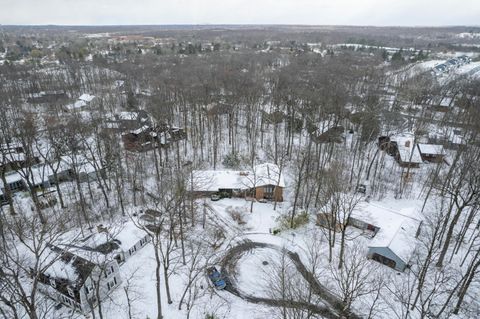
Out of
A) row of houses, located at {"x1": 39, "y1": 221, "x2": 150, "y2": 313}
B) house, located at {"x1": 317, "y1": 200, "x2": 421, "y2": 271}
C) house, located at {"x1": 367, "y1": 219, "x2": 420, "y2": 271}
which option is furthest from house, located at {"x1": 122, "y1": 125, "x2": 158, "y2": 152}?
house, located at {"x1": 367, "y1": 219, "x2": 420, "y2": 271}

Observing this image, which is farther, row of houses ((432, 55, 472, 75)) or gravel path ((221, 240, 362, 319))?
row of houses ((432, 55, 472, 75))

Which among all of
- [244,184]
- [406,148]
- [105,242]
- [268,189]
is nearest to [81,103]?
[244,184]

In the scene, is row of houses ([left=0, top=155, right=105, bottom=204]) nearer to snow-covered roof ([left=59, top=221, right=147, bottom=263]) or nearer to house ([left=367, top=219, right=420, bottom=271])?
snow-covered roof ([left=59, top=221, right=147, bottom=263])

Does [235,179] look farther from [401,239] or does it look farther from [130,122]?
[130,122]

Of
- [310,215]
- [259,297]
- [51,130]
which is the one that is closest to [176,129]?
[51,130]

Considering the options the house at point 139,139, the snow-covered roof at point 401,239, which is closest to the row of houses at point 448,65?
the snow-covered roof at point 401,239

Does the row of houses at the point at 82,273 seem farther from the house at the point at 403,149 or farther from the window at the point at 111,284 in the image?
the house at the point at 403,149

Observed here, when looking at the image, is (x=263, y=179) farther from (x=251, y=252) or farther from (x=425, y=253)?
(x=425, y=253)

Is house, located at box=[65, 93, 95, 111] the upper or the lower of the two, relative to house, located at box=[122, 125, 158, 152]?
upper
